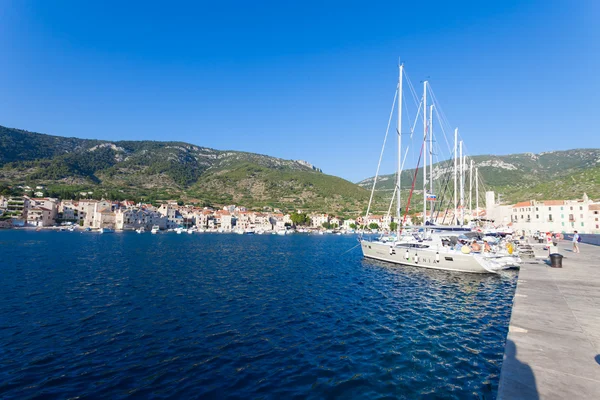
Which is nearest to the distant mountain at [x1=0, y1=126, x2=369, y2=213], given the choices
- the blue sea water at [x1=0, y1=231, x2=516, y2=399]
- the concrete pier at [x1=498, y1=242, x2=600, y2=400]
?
the blue sea water at [x1=0, y1=231, x2=516, y2=399]

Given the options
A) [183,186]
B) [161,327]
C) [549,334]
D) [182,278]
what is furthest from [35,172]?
[549,334]

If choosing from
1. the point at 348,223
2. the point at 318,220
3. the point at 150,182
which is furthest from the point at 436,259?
the point at 150,182

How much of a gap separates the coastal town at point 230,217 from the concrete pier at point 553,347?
197 ft

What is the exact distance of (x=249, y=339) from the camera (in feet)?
35.6

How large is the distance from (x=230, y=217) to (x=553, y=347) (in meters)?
139

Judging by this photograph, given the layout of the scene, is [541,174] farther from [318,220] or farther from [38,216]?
[38,216]

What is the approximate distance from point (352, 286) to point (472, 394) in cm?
1323

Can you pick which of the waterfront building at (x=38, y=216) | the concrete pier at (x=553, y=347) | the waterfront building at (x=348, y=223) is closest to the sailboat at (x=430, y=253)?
the concrete pier at (x=553, y=347)

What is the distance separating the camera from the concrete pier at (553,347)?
448 cm

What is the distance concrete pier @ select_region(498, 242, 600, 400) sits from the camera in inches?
177

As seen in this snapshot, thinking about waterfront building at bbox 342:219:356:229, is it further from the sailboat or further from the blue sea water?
the blue sea water

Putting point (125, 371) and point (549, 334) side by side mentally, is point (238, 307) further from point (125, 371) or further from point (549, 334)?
point (549, 334)

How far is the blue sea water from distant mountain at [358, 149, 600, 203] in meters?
82.7

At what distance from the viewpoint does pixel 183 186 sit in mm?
192375
